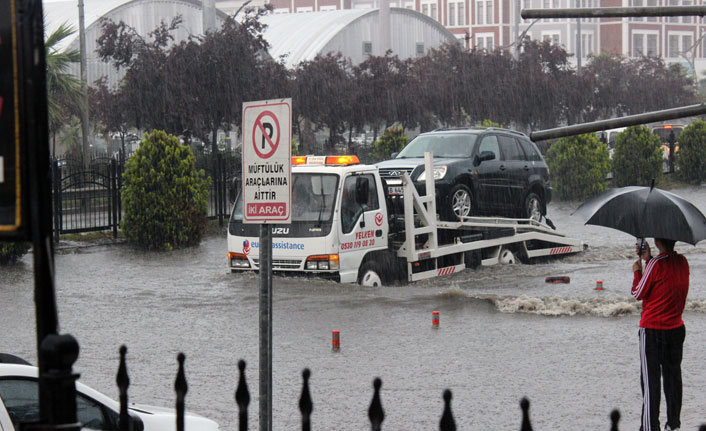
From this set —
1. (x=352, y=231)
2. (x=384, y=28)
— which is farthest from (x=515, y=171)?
(x=384, y=28)

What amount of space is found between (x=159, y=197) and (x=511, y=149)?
7097 millimetres

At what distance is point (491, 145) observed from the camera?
775 inches

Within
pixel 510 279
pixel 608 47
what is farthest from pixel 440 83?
pixel 608 47

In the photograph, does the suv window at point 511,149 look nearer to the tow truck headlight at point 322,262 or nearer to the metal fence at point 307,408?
the tow truck headlight at point 322,262

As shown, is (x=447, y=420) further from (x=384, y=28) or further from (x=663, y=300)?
(x=384, y=28)

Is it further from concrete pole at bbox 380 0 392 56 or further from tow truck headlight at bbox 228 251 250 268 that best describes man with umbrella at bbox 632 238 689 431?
concrete pole at bbox 380 0 392 56

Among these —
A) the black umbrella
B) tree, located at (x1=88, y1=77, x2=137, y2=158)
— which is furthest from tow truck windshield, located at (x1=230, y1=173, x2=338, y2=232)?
tree, located at (x1=88, y1=77, x2=137, y2=158)

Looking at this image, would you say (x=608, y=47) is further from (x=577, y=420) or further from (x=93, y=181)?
(x=577, y=420)

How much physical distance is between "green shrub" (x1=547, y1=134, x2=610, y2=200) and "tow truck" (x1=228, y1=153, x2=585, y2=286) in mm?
16128

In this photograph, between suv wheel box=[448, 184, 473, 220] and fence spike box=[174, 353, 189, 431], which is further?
suv wheel box=[448, 184, 473, 220]

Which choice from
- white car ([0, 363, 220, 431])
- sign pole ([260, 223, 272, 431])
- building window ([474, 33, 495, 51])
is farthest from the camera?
building window ([474, 33, 495, 51])

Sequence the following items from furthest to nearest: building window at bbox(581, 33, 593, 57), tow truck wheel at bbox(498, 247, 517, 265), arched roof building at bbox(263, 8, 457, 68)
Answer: building window at bbox(581, 33, 593, 57), arched roof building at bbox(263, 8, 457, 68), tow truck wheel at bbox(498, 247, 517, 265)

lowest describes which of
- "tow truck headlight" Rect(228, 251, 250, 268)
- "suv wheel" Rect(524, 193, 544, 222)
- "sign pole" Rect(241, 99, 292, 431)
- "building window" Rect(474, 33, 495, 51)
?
"tow truck headlight" Rect(228, 251, 250, 268)

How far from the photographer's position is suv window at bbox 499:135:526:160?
65.5ft
